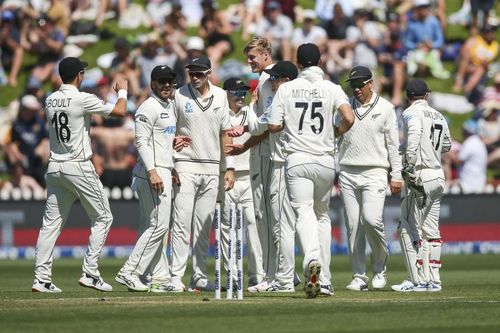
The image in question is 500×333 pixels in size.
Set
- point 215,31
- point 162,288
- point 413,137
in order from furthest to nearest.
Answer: point 215,31 → point 413,137 → point 162,288

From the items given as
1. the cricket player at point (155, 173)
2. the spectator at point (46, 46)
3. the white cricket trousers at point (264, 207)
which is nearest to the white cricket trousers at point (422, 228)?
the white cricket trousers at point (264, 207)

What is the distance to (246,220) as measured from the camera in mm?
16234

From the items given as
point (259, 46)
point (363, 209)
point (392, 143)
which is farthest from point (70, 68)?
point (392, 143)

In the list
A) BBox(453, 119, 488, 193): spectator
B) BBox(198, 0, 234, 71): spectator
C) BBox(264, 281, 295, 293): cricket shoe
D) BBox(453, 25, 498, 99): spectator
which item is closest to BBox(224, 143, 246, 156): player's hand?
BBox(264, 281, 295, 293): cricket shoe

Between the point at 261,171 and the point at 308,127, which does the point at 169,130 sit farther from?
the point at 308,127

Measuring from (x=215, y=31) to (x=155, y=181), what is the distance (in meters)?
15.4

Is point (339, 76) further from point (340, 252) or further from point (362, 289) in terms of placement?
point (362, 289)

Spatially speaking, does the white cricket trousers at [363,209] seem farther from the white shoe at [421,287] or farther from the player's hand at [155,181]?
the player's hand at [155,181]

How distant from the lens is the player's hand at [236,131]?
1505 cm

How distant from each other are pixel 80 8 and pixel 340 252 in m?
9.18

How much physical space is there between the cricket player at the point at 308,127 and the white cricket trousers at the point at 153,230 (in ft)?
5.01

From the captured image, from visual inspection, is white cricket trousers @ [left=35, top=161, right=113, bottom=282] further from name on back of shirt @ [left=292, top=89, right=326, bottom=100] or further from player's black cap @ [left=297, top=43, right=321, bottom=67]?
player's black cap @ [left=297, top=43, right=321, bottom=67]

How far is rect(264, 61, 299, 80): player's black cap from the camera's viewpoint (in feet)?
49.3

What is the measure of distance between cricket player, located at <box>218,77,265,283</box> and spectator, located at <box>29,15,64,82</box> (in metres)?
13.1
